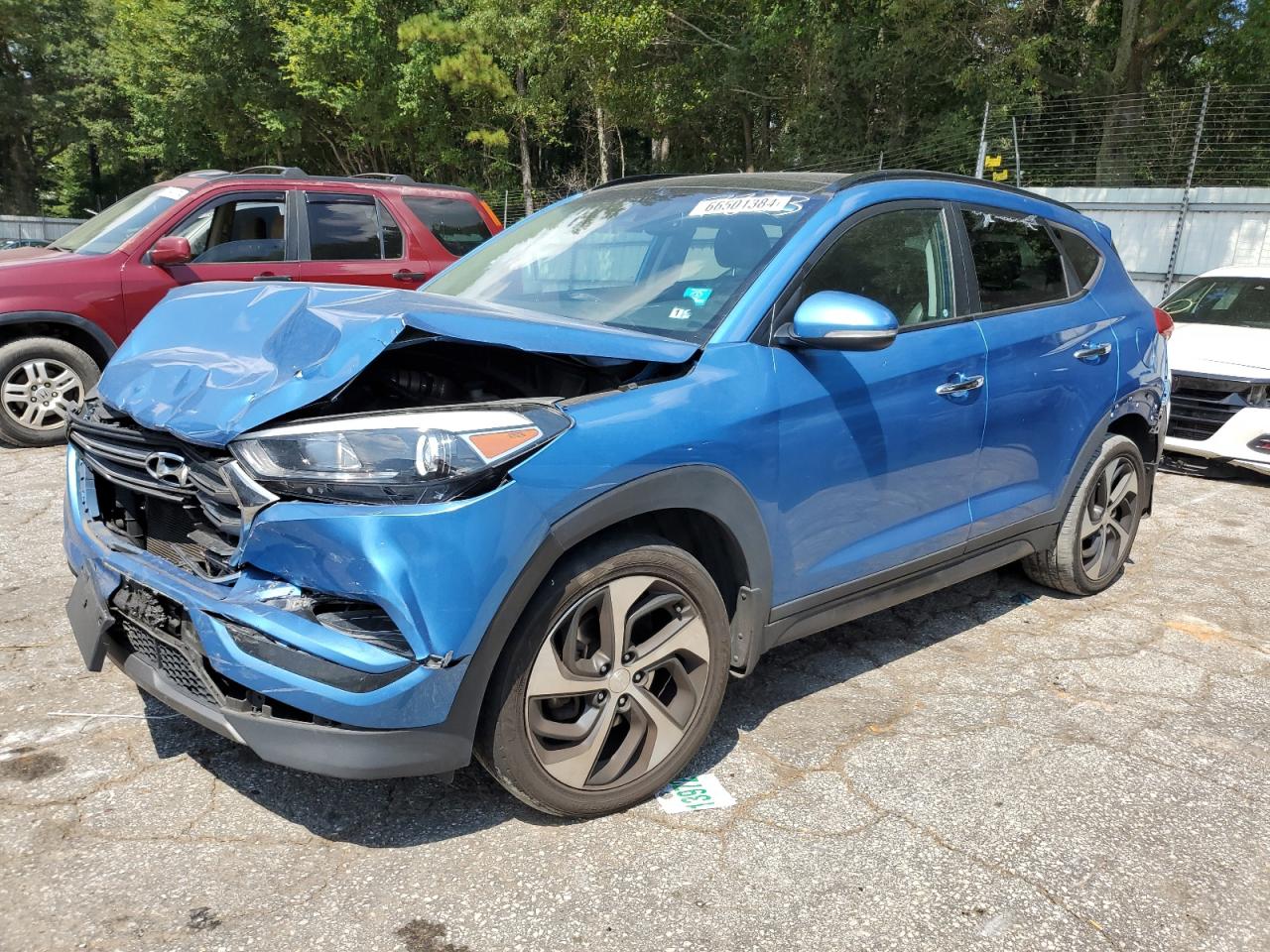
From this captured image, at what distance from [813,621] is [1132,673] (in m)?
1.57

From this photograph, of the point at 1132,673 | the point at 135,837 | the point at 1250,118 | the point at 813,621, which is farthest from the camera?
the point at 1250,118

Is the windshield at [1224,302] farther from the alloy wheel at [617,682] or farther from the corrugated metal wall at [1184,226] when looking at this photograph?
the alloy wheel at [617,682]

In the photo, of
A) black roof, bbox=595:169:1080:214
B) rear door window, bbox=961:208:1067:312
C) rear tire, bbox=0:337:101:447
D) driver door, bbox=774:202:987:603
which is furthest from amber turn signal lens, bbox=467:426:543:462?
rear tire, bbox=0:337:101:447

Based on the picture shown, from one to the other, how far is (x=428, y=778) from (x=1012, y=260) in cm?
293

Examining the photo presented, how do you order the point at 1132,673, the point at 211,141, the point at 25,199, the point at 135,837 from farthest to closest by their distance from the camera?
the point at 25,199, the point at 211,141, the point at 1132,673, the point at 135,837

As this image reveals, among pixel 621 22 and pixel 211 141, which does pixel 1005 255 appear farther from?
pixel 211 141

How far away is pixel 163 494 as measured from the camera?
2445mm

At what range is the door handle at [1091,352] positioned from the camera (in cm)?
399

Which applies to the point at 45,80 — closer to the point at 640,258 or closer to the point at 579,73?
the point at 579,73

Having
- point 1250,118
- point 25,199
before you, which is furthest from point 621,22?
point 25,199

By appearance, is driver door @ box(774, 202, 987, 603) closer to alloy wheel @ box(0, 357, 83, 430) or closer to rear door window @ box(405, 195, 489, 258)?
rear door window @ box(405, 195, 489, 258)

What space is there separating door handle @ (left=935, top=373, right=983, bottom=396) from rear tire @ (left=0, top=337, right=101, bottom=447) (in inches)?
230

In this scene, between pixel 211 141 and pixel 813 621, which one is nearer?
pixel 813 621

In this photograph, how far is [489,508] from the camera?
2.18m
